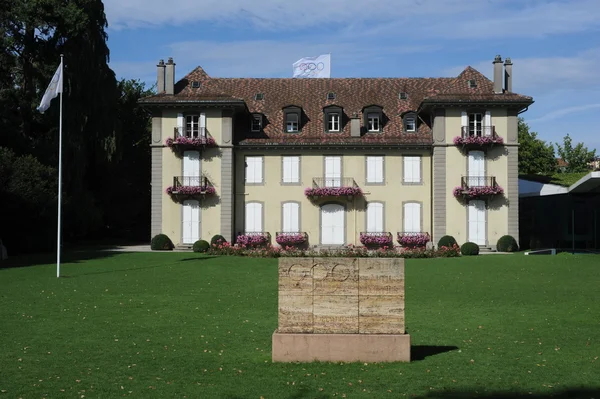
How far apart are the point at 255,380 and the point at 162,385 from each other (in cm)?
130

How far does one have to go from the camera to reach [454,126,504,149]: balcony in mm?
40594

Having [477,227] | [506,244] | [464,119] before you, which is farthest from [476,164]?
[506,244]

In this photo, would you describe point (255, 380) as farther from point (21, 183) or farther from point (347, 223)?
point (347, 223)

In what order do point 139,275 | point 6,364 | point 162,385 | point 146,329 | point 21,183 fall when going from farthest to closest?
point 21,183
point 139,275
point 146,329
point 6,364
point 162,385

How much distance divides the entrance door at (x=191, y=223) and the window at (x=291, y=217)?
16.4 feet

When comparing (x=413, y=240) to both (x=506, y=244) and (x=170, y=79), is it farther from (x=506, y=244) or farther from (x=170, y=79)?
(x=170, y=79)

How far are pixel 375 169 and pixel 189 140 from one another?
10847 millimetres

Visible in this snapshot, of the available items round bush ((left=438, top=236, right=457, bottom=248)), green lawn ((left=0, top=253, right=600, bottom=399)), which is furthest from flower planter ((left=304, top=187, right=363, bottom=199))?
green lawn ((left=0, top=253, right=600, bottom=399))

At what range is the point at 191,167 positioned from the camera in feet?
139

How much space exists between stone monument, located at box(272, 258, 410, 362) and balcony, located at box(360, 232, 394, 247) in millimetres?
30420

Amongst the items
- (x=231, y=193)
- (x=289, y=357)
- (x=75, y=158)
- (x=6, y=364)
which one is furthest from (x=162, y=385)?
(x=75, y=158)

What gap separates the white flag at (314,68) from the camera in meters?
49.7

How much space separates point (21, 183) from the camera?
34.4 meters

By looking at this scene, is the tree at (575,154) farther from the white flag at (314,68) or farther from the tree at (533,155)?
the white flag at (314,68)
